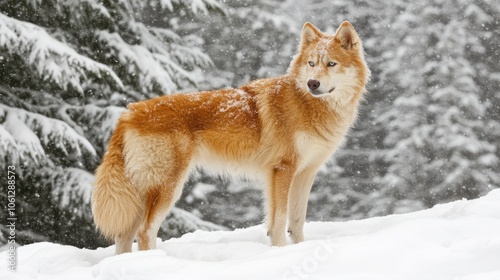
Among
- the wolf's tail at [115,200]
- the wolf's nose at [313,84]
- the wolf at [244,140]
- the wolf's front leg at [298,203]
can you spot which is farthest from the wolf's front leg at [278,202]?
the wolf's tail at [115,200]

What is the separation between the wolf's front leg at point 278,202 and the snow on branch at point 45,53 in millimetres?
3453

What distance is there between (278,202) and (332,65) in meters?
1.37

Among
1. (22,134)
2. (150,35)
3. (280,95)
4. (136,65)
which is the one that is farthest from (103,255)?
(150,35)

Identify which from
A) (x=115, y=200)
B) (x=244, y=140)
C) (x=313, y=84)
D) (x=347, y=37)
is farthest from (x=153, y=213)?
(x=347, y=37)

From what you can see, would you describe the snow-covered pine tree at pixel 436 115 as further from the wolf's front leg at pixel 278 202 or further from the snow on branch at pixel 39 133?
→ the wolf's front leg at pixel 278 202

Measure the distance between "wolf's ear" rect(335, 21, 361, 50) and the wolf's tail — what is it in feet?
7.66

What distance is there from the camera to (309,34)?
5.74 m

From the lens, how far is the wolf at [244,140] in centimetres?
523

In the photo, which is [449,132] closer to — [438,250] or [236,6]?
[236,6]

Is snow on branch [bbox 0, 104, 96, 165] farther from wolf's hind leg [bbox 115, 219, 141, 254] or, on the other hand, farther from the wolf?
wolf's hind leg [bbox 115, 219, 141, 254]

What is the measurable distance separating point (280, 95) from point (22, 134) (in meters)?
3.56

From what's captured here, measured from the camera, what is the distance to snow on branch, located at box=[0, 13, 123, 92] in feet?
23.5

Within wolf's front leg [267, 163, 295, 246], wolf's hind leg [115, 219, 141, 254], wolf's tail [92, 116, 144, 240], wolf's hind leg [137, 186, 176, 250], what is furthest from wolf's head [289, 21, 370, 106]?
wolf's hind leg [115, 219, 141, 254]

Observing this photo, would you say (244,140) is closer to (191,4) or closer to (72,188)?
(72,188)
